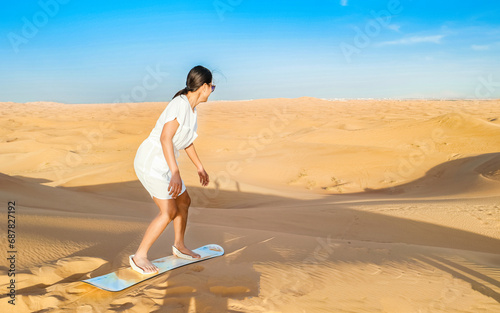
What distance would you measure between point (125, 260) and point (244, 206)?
5584 millimetres

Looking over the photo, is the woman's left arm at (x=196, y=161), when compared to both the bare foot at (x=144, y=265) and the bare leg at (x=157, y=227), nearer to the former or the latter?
the bare leg at (x=157, y=227)

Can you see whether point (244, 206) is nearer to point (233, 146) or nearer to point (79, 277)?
point (79, 277)

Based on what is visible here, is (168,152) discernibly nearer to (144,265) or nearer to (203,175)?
(203,175)

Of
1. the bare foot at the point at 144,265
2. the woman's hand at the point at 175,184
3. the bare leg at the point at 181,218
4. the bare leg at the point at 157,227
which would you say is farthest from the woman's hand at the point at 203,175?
the bare foot at the point at 144,265

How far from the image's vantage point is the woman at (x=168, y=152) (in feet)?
9.57

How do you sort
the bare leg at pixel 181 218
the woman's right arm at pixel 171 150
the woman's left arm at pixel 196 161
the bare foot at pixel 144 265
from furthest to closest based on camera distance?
the woman's left arm at pixel 196 161 → the bare leg at pixel 181 218 → the bare foot at pixel 144 265 → the woman's right arm at pixel 171 150

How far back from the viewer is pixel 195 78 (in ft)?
10.3

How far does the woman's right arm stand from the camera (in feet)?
9.45

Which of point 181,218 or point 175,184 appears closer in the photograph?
point 175,184

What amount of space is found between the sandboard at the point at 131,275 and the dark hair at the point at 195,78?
1.44 m

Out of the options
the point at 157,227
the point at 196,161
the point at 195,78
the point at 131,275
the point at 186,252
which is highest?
the point at 195,78

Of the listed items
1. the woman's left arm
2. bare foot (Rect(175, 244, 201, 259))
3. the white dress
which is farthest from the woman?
bare foot (Rect(175, 244, 201, 259))

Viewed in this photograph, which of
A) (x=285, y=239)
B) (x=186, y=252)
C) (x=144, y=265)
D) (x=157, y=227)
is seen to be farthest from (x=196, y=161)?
(x=285, y=239)

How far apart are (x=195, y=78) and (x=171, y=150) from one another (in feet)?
2.13
